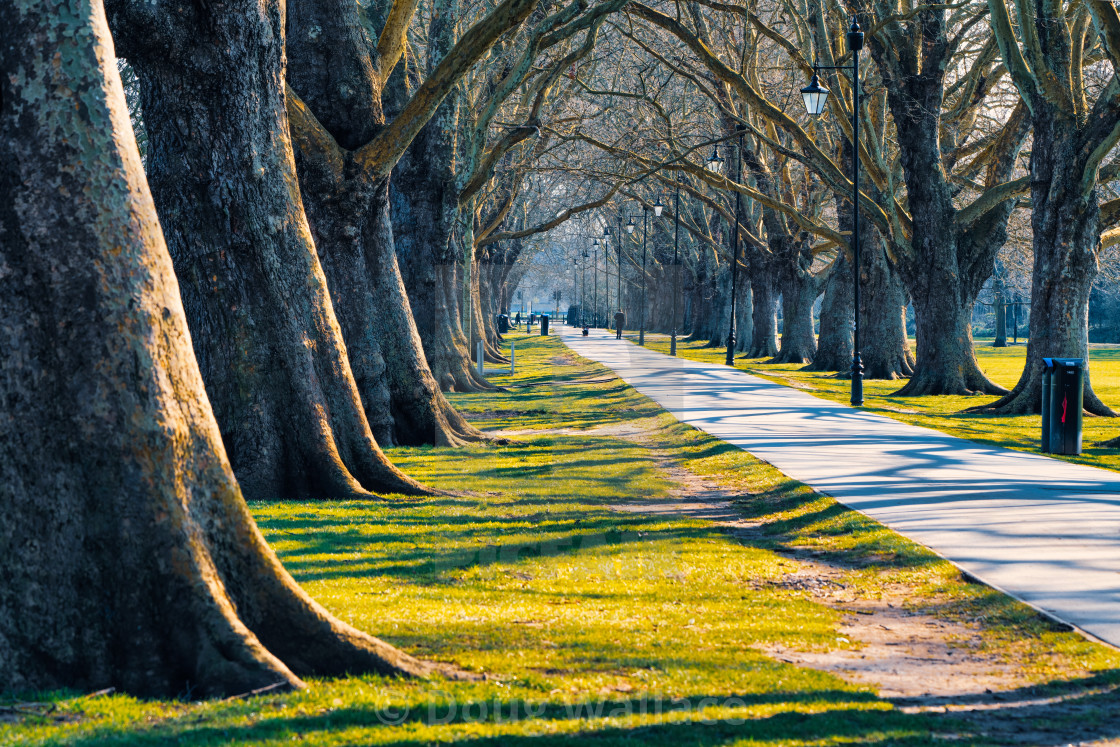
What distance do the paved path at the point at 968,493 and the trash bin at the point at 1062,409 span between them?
695 mm

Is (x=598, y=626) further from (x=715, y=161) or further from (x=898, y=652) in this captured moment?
(x=715, y=161)

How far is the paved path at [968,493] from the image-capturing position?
7078 mm

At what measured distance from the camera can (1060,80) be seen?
17.4 meters

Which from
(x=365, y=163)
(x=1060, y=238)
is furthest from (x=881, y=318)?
A: (x=365, y=163)

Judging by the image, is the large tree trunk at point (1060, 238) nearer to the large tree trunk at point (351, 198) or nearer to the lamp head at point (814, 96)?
the lamp head at point (814, 96)

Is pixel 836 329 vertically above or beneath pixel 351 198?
A: beneath

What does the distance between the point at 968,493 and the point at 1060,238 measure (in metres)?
9.15

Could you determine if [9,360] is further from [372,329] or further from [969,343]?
[969,343]

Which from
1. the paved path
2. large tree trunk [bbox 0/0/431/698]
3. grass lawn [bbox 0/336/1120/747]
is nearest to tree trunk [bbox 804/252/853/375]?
the paved path

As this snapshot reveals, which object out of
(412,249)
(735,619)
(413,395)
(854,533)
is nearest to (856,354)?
(412,249)

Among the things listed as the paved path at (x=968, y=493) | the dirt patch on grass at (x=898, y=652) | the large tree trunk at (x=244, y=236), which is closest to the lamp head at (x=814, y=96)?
the paved path at (x=968, y=493)

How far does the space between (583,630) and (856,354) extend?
1595 cm

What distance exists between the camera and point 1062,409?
551 inches

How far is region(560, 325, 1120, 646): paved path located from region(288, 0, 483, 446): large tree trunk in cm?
492
